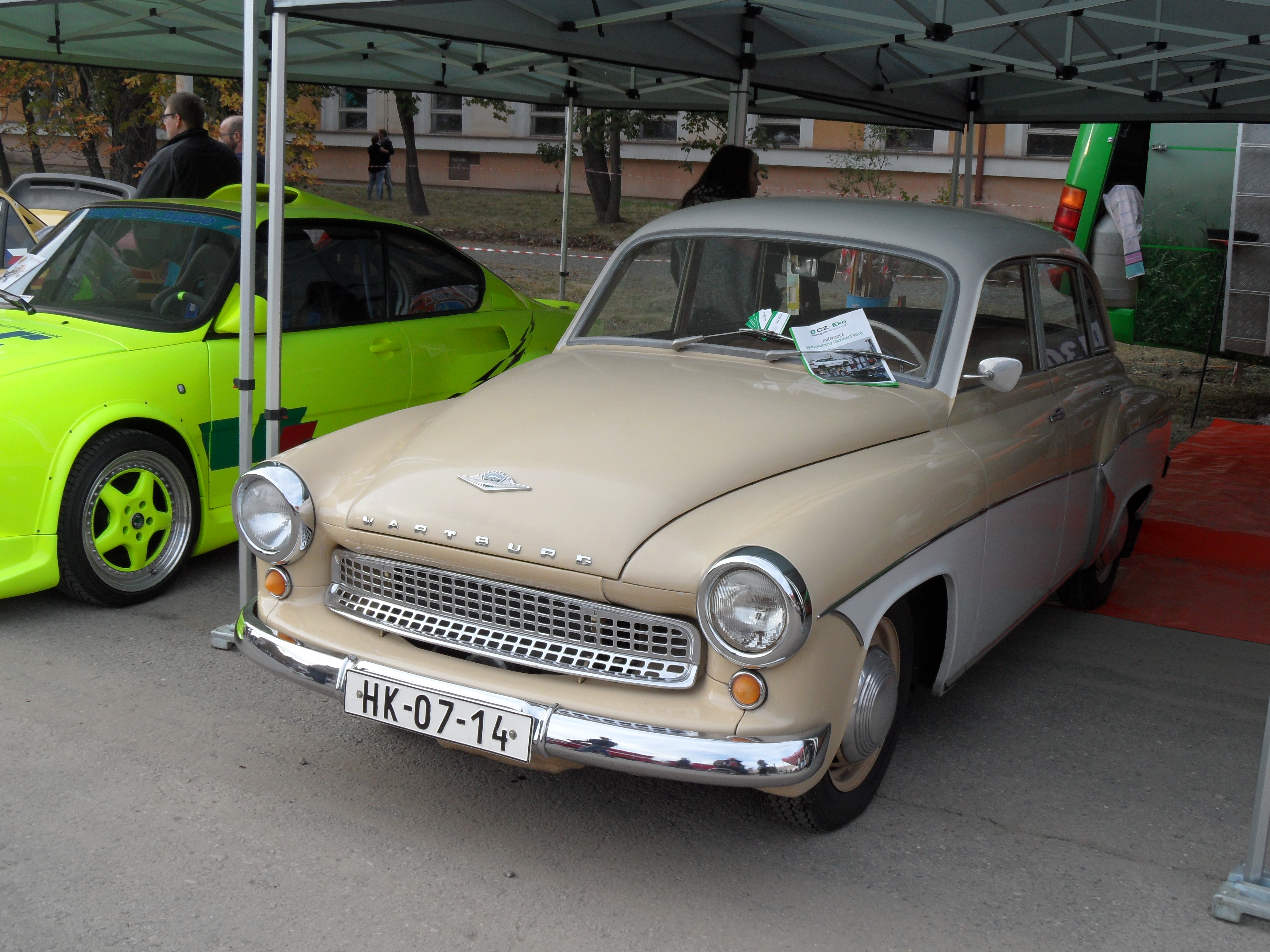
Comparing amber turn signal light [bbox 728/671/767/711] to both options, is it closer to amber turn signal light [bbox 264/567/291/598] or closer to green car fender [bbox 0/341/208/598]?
amber turn signal light [bbox 264/567/291/598]

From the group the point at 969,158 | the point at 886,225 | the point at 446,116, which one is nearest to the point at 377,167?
the point at 446,116

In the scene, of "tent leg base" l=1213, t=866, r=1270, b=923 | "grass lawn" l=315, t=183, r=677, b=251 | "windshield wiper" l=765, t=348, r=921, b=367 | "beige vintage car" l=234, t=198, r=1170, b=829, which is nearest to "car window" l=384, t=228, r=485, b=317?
"beige vintage car" l=234, t=198, r=1170, b=829

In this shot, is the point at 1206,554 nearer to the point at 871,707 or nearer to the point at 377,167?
the point at 871,707

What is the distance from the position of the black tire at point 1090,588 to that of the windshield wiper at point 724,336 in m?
2.07

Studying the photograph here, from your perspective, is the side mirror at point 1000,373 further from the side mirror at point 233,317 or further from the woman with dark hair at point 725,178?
the side mirror at point 233,317

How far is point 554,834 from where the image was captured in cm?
331

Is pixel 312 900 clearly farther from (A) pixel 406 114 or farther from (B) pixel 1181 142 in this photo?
(A) pixel 406 114

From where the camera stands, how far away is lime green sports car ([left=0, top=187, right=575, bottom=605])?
4512mm

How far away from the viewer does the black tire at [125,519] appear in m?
4.57

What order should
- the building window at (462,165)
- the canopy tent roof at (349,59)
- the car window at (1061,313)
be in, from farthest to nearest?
1. the building window at (462,165)
2. the canopy tent roof at (349,59)
3. the car window at (1061,313)

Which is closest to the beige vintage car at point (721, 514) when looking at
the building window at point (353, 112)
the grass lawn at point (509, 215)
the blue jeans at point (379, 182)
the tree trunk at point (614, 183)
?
the grass lawn at point (509, 215)

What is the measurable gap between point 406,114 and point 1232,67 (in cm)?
1642

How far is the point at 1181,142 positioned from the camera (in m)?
10.2

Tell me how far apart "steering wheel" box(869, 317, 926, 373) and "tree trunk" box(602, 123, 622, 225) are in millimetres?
20640
